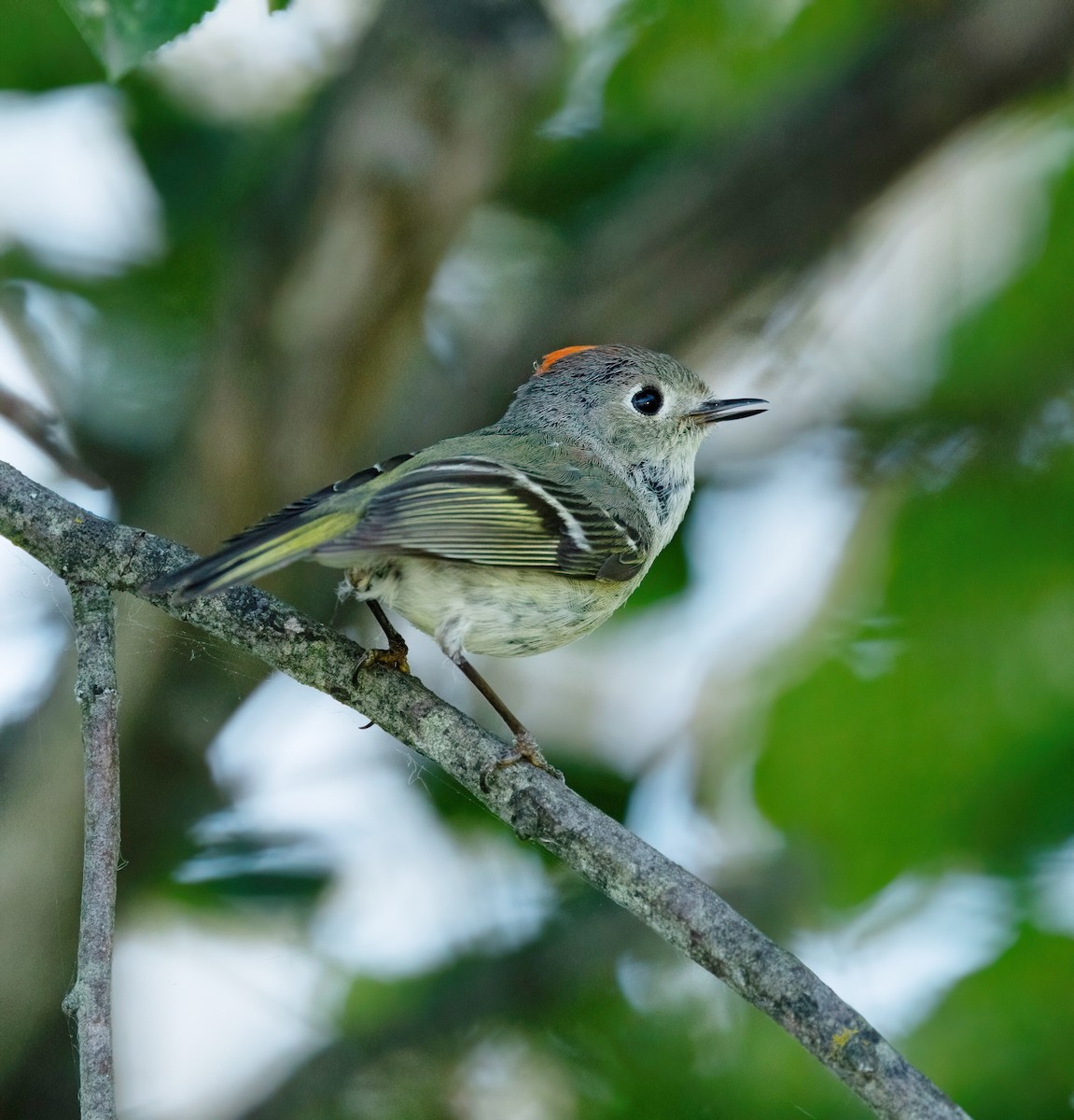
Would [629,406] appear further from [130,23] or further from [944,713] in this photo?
[130,23]

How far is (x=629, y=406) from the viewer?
9.64ft

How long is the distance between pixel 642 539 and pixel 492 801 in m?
1.00

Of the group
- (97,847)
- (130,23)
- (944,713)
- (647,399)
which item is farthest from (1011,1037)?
(130,23)

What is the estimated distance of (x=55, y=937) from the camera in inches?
106

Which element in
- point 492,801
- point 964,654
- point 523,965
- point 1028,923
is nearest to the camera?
point 492,801

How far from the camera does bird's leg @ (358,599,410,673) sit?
204cm

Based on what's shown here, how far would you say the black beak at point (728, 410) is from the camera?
112 inches

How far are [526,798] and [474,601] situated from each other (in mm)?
575

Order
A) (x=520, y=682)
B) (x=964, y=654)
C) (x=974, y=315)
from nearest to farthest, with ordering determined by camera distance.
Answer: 1. (x=964, y=654)
2. (x=974, y=315)
3. (x=520, y=682)

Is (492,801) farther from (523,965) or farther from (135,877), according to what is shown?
(135,877)

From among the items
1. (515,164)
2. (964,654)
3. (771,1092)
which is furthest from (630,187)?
(771,1092)

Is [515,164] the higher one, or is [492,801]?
[515,164]

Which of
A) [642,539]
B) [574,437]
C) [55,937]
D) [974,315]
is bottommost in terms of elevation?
[55,937]

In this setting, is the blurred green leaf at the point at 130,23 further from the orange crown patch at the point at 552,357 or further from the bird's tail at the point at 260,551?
the orange crown patch at the point at 552,357
